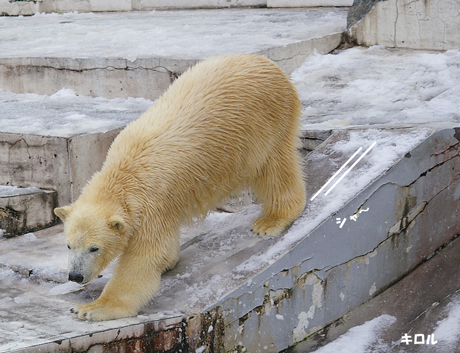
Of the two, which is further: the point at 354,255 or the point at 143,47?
the point at 143,47

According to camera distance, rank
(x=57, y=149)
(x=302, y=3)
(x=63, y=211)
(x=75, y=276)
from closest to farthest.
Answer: (x=75, y=276), (x=63, y=211), (x=57, y=149), (x=302, y=3)

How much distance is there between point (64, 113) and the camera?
4.95 metres

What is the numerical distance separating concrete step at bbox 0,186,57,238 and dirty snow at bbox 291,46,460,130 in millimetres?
1993

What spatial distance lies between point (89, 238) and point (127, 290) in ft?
1.13

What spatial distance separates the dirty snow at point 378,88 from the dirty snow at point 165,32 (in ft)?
1.62

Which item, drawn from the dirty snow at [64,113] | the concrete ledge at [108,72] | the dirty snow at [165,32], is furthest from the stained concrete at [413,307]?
the dirty snow at [165,32]

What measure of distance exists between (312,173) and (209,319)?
4.10 ft

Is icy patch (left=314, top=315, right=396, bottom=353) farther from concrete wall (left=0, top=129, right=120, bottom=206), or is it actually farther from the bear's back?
concrete wall (left=0, top=129, right=120, bottom=206)

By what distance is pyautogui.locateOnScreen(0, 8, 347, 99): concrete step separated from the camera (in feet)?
17.7

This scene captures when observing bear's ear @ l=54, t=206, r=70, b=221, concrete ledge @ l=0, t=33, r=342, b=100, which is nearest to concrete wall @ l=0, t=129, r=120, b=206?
concrete ledge @ l=0, t=33, r=342, b=100

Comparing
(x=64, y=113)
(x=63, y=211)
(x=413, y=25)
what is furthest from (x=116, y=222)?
(x=413, y=25)

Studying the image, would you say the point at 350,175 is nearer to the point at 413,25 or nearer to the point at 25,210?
the point at 25,210

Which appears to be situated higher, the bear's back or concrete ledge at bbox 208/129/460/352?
the bear's back

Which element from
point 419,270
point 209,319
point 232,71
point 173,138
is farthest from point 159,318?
point 419,270
